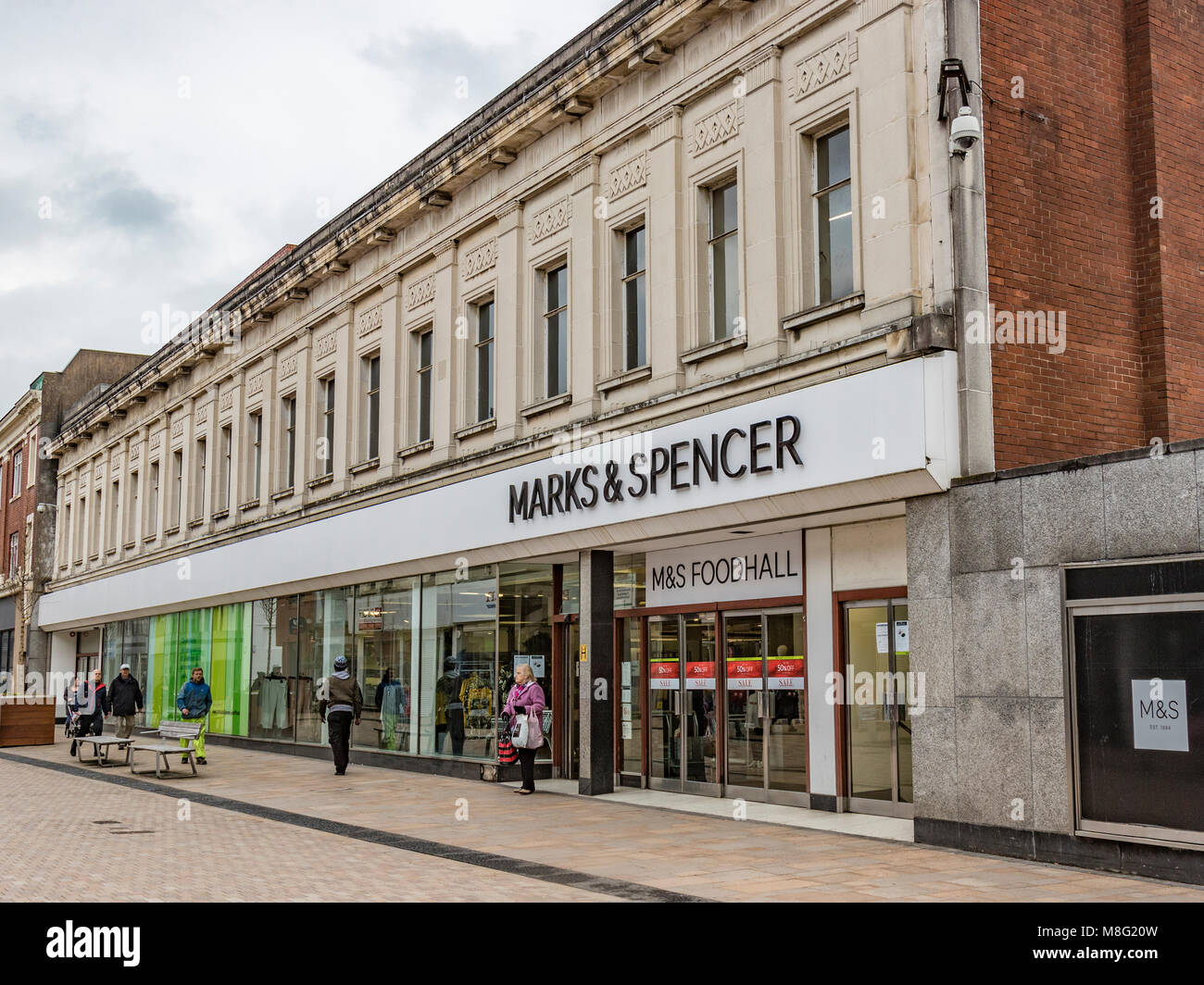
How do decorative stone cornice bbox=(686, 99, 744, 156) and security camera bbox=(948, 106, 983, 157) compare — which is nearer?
security camera bbox=(948, 106, 983, 157)

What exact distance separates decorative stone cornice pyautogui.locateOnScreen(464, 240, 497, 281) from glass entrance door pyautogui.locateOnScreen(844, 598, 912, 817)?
28.0 feet

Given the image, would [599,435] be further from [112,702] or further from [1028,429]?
[112,702]

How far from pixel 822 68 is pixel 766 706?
23.5 ft

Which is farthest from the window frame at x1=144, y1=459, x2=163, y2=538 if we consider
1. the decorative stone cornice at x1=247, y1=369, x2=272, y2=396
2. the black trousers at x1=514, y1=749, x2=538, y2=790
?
the black trousers at x1=514, y1=749, x2=538, y2=790

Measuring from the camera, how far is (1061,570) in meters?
10.2

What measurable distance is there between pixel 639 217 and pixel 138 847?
9451 millimetres

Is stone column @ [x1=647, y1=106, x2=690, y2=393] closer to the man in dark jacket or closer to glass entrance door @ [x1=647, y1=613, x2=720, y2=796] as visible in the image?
glass entrance door @ [x1=647, y1=613, x2=720, y2=796]

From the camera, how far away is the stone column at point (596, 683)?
16.0 meters

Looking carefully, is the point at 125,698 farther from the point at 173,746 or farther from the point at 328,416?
the point at 328,416

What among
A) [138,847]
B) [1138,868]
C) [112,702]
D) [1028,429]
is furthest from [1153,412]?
[112,702]

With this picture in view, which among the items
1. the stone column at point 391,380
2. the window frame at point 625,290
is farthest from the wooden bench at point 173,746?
the window frame at point 625,290

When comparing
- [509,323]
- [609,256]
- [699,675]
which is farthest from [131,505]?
[699,675]

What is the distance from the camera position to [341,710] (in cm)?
1962

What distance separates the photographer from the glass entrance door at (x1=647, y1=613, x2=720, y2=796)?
1566 cm
